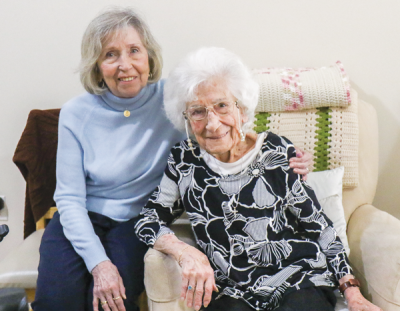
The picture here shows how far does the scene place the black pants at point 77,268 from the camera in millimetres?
1313

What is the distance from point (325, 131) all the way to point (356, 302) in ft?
2.32

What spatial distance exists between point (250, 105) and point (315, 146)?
47 cm

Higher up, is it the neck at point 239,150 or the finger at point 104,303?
the neck at point 239,150

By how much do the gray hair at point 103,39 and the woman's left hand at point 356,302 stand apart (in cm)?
103

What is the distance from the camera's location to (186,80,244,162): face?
1.23m

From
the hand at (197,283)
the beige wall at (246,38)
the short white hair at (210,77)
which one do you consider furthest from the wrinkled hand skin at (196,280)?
the beige wall at (246,38)

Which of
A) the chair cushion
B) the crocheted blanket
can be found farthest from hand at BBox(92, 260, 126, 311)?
the crocheted blanket

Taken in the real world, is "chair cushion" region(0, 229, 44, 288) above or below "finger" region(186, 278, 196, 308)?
below

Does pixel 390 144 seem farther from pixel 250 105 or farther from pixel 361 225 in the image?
pixel 250 105

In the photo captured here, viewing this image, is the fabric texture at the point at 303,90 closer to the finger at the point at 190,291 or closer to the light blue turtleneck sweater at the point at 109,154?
the light blue turtleneck sweater at the point at 109,154

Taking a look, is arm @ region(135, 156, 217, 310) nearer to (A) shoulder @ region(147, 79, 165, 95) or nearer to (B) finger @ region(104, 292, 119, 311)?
(B) finger @ region(104, 292, 119, 311)

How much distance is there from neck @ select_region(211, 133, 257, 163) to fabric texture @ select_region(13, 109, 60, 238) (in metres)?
0.87

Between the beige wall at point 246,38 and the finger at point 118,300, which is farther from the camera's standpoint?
the beige wall at point 246,38

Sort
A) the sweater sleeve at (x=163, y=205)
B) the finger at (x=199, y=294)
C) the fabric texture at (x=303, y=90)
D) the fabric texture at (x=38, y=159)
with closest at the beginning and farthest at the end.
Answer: the finger at (x=199, y=294) → the sweater sleeve at (x=163, y=205) → the fabric texture at (x=303, y=90) → the fabric texture at (x=38, y=159)
